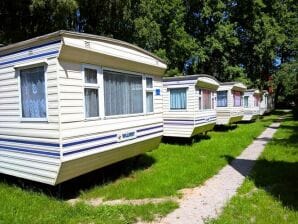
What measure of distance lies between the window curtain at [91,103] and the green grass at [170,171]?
66.6 inches

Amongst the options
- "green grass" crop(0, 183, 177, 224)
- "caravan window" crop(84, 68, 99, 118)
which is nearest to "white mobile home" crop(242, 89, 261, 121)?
"caravan window" crop(84, 68, 99, 118)

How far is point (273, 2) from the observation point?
29844 mm

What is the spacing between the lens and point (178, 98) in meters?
12.6

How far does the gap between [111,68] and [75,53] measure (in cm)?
124

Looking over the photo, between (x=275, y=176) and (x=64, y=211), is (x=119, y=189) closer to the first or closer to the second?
(x=64, y=211)

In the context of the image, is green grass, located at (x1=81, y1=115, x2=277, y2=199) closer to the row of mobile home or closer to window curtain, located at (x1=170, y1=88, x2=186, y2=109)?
the row of mobile home

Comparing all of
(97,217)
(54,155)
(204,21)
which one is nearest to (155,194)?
(97,217)

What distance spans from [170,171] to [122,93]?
8.04ft

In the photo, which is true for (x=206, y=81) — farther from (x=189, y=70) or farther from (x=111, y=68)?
(x=189, y=70)

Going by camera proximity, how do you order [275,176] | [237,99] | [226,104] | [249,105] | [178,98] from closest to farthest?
[275,176] → [178,98] → [226,104] → [237,99] → [249,105]

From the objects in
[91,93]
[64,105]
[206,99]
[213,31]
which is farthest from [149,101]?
[213,31]

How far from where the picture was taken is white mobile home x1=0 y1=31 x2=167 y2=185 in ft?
18.0

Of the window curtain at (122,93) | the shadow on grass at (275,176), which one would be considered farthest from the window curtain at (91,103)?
the shadow on grass at (275,176)

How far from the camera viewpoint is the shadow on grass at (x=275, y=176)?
6086mm
